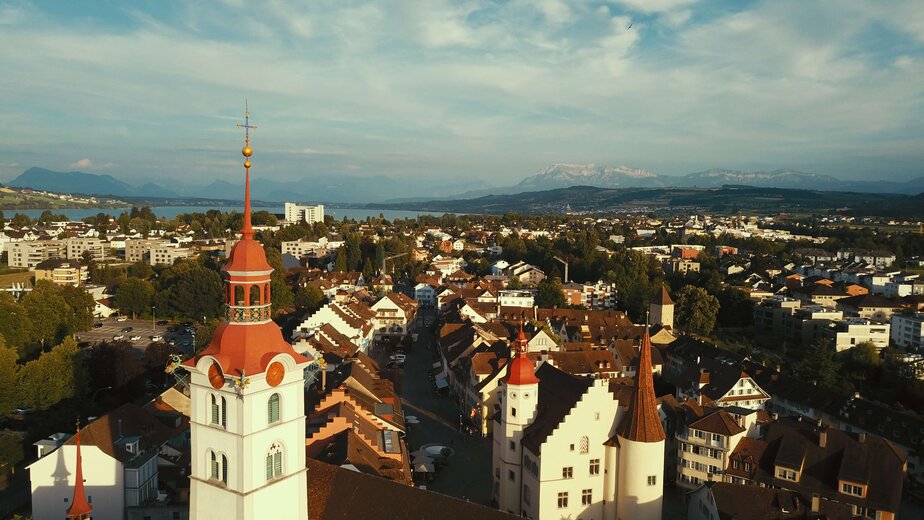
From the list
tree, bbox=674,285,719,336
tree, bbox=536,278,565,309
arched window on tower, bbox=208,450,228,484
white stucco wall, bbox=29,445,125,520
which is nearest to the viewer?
arched window on tower, bbox=208,450,228,484

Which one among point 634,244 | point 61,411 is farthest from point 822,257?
point 61,411

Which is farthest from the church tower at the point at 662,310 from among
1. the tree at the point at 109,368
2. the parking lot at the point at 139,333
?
the tree at the point at 109,368

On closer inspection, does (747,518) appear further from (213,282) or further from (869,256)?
(869,256)

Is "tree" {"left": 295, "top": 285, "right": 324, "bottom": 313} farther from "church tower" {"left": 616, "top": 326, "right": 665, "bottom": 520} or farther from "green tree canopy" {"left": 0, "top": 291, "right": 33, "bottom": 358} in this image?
"church tower" {"left": 616, "top": 326, "right": 665, "bottom": 520}

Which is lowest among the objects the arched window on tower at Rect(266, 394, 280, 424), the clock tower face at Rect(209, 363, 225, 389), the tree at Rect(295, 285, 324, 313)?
the tree at Rect(295, 285, 324, 313)

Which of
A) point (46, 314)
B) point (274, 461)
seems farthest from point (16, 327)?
point (274, 461)

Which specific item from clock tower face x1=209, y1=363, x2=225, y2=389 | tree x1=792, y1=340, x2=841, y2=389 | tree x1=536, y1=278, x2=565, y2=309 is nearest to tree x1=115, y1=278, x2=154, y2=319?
tree x1=536, y1=278, x2=565, y2=309
